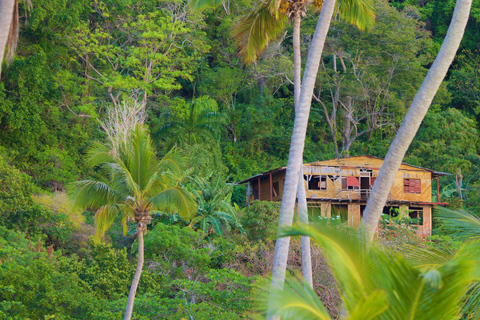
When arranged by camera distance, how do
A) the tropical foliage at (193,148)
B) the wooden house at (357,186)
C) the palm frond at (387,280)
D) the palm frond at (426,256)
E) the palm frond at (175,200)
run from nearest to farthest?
the palm frond at (387,280) < the palm frond at (426,256) < the tropical foliage at (193,148) < the palm frond at (175,200) < the wooden house at (357,186)

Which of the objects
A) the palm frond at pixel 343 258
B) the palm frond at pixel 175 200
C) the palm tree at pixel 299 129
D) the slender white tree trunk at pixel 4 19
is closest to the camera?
the palm frond at pixel 343 258

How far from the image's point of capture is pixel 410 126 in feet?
23.8

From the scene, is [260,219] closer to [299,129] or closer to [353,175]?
[353,175]

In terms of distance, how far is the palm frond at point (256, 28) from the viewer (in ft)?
42.3

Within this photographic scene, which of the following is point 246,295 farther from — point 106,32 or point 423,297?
point 106,32

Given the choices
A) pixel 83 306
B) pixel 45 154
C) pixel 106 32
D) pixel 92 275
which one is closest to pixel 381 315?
pixel 83 306

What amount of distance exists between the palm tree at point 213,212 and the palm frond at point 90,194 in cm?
1028

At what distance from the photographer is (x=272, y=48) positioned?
1565 inches

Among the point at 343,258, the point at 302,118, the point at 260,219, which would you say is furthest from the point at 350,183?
the point at 343,258

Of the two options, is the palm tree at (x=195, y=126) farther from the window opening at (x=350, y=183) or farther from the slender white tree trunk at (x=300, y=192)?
the slender white tree trunk at (x=300, y=192)

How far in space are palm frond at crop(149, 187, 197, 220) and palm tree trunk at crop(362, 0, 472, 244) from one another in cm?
752

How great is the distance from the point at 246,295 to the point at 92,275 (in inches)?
240

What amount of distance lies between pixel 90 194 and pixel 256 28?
594 cm

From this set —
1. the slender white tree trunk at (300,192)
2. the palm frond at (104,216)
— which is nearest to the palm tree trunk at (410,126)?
the slender white tree trunk at (300,192)
